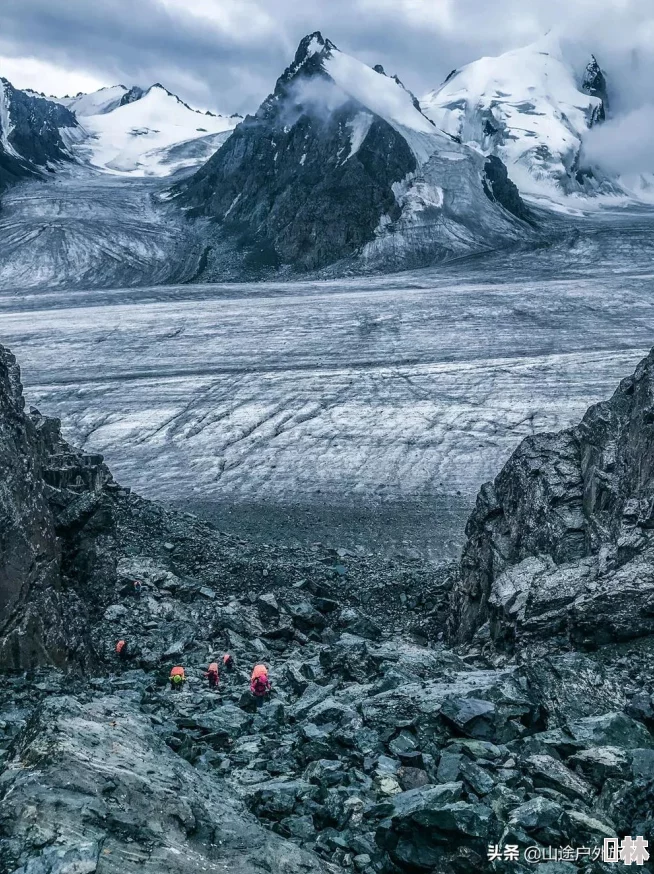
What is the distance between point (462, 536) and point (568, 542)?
5.48 meters

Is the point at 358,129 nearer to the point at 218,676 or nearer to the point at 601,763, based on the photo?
the point at 218,676

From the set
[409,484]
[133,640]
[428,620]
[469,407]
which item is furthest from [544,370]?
[133,640]

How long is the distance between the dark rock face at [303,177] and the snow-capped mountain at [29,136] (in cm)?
1635

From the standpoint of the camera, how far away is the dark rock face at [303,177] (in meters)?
46.4

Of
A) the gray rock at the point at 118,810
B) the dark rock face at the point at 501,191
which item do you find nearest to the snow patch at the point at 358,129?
the dark rock face at the point at 501,191

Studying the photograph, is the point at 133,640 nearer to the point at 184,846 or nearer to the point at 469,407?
the point at 184,846

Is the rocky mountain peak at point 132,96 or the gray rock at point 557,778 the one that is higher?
the rocky mountain peak at point 132,96

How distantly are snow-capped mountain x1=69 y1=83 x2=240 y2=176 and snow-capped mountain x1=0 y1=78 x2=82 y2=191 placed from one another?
142 inches

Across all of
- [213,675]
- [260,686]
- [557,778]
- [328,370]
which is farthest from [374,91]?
[557,778]

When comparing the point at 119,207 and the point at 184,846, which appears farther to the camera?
the point at 119,207

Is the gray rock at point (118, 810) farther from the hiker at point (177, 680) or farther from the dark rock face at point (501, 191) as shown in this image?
the dark rock face at point (501, 191)

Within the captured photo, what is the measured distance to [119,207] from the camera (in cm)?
5456

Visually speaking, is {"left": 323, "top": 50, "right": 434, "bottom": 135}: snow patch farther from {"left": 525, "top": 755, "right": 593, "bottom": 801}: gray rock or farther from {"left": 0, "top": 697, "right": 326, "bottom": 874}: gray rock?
{"left": 0, "top": 697, "right": 326, "bottom": 874}: gray rock

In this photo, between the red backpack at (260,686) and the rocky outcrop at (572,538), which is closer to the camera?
the red backpack at (260,686)
